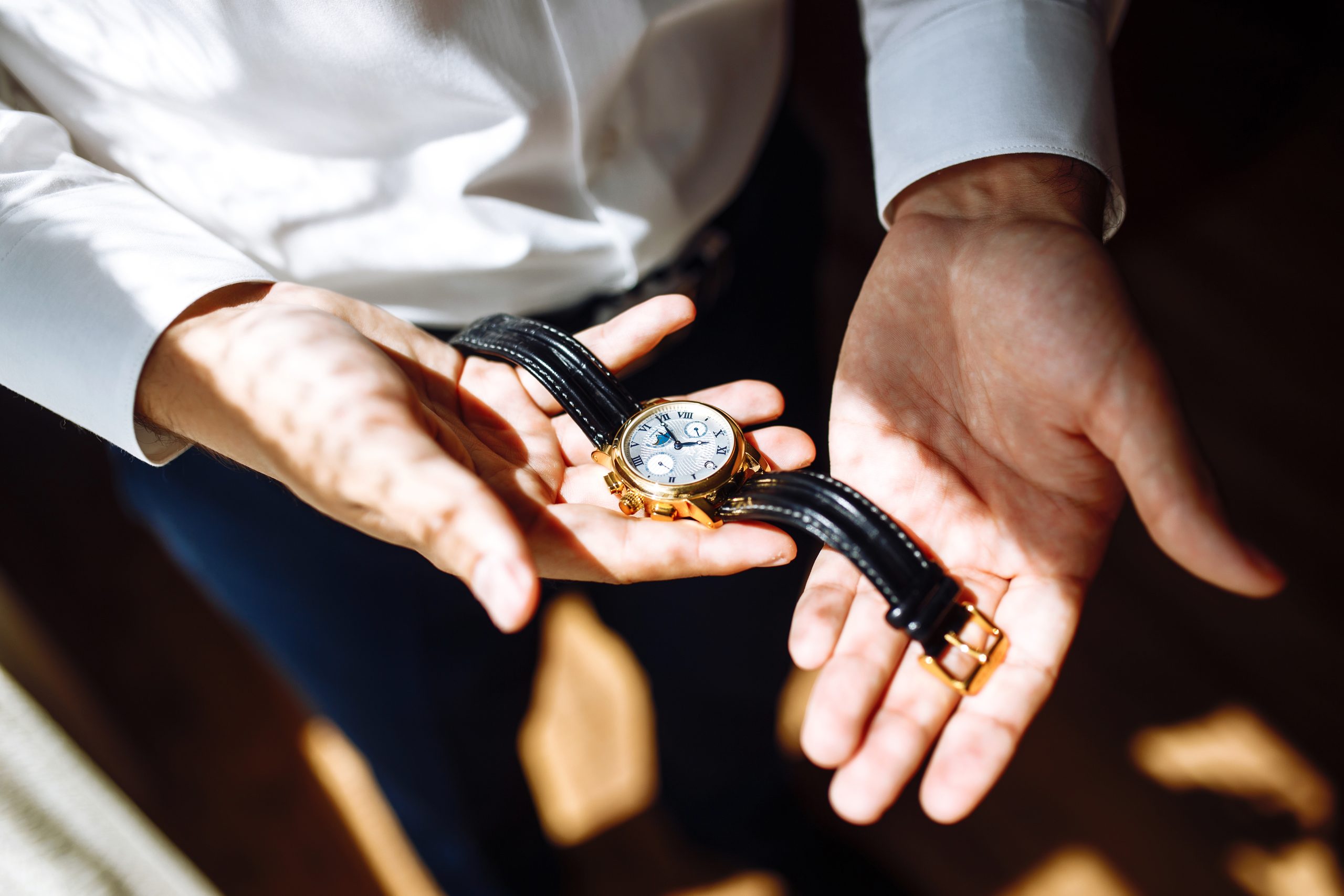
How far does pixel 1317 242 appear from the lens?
104 inches

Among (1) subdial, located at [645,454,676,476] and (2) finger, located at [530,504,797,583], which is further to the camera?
(1) subdial, located at [645,454,676,476]

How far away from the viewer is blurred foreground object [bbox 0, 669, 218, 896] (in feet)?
3.27

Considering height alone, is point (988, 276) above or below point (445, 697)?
above

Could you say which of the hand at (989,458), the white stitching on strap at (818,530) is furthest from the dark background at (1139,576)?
the white stitching on strap at (818,530)

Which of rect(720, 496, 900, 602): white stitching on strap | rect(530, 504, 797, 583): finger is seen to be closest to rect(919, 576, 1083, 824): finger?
rect(720, 496, 900, 602): white stitching on strap

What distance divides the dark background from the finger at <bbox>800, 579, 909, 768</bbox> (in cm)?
73

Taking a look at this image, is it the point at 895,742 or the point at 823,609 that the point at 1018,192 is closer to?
the point at 823,609

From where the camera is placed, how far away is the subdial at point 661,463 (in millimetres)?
1125

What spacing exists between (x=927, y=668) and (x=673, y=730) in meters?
0.98

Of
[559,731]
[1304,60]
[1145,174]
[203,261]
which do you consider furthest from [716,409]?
[1304,60]

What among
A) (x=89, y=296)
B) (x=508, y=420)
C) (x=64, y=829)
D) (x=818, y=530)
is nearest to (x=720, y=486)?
(x=818, y=530)

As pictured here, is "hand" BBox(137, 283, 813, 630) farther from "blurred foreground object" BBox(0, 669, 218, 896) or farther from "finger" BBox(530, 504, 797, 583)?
"blurred foreground object" BBox(0, 669, 218, 896)

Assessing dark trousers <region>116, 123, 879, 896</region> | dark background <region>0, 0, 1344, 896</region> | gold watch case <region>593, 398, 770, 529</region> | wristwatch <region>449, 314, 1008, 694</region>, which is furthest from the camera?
dark background <region>0, 0, 1344, 896</region>

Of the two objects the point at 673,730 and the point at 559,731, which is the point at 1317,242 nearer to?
the point at 673,730
